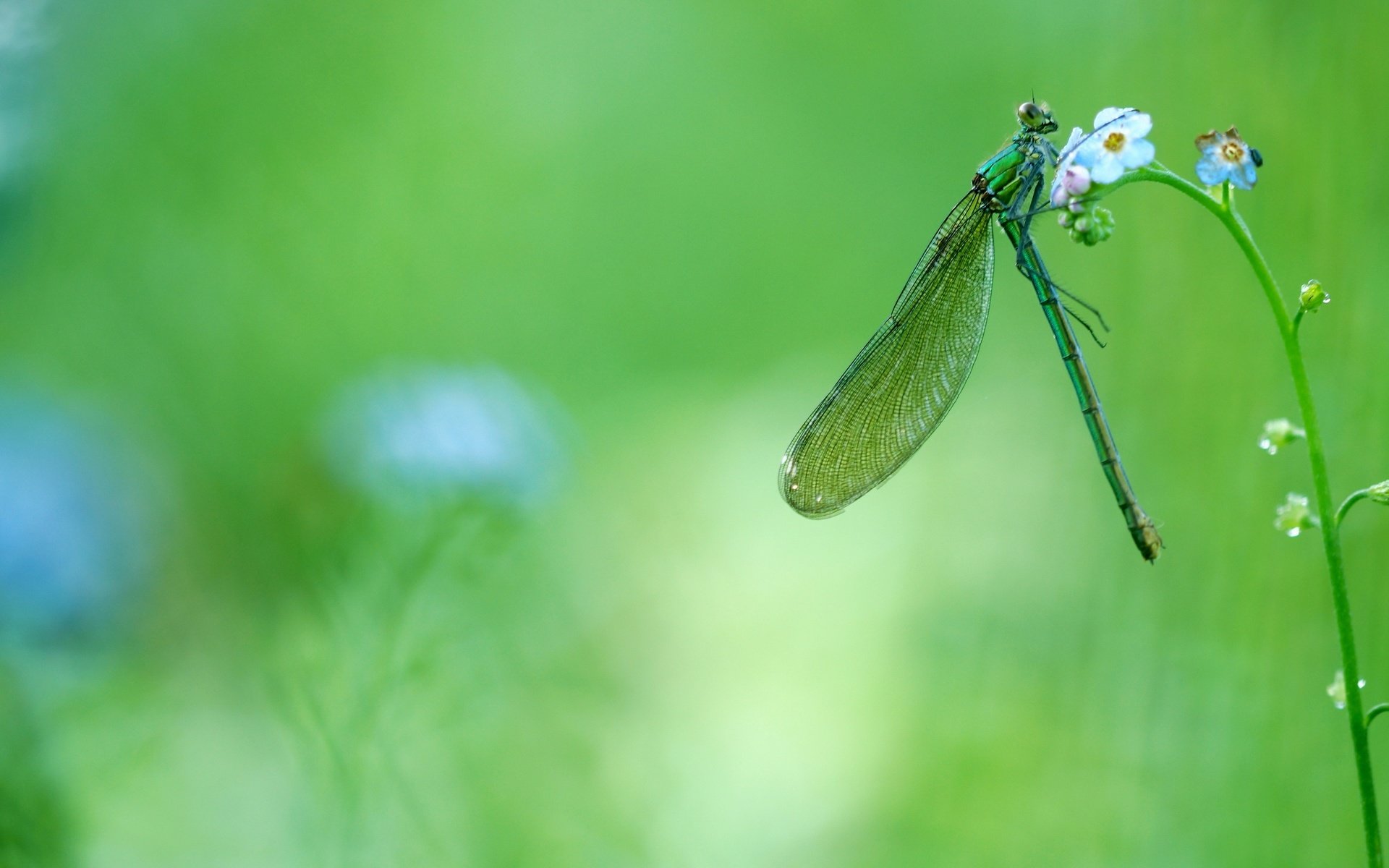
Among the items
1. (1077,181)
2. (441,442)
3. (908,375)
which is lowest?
(1077,181)

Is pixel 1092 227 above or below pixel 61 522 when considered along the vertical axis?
below

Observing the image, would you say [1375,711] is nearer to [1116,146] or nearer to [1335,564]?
[1335,564]

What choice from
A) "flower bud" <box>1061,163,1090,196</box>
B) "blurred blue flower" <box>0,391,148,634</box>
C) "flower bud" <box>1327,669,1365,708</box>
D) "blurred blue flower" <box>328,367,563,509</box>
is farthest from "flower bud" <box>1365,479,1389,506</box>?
"blurred blue flower" <box>0,391,148,634</box>

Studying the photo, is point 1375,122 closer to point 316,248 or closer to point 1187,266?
point 1187,266

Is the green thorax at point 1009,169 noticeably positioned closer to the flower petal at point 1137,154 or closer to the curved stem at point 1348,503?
the flower petal at point 1137,154

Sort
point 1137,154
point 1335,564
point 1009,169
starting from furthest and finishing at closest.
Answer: point 1009,169
point 1137,154
point 1335,564

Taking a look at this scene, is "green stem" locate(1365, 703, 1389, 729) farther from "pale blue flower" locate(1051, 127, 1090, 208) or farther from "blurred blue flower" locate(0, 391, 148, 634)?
"blurred blue flower" locate(0, 391, 148, 634)

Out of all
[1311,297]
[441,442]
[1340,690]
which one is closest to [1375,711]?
[1340,690]

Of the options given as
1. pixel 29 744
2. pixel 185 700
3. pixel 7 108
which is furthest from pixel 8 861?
pixel 7 108
